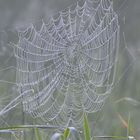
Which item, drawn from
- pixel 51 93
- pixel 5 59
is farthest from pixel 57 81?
pixel 5 59

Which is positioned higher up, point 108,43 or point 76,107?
point 108,43

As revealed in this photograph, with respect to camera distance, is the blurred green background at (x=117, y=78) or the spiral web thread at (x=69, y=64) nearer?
the blurred green background at (x=117, y=78)

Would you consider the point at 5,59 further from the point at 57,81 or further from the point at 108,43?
the point at 108,43

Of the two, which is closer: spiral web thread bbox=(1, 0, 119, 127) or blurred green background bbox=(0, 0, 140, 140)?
blurred green background bbox=(0, 0, 140, 140)
